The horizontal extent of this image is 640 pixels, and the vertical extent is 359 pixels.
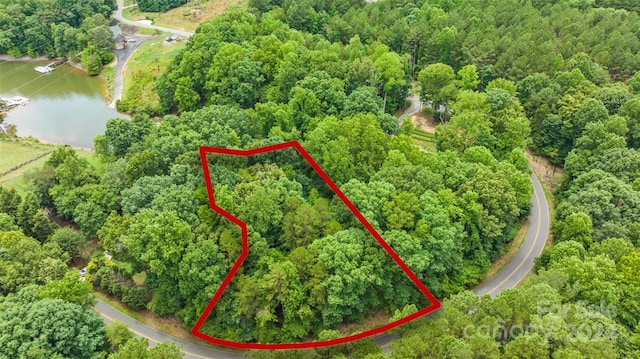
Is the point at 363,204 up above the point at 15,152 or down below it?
above

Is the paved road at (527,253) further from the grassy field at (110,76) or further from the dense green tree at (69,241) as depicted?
the grassy field at (110,76)

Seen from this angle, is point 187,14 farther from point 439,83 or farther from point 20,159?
point 439,83

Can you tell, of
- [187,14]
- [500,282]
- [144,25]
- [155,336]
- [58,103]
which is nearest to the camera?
[155,336]

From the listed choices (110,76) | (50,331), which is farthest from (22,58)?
(50,331)

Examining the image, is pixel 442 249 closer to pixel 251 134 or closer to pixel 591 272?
pixel 591 272

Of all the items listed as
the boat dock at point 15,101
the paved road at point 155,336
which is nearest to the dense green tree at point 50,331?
the paved road at point 155,336

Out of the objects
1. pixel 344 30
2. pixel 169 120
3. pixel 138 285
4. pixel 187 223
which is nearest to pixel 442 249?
pixel 187 223
